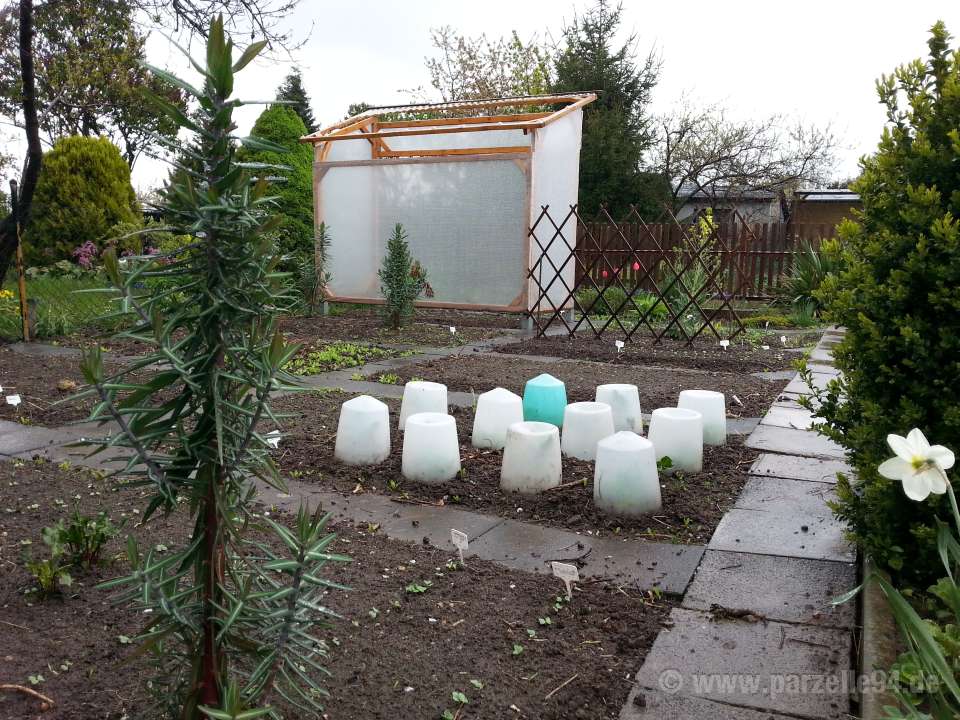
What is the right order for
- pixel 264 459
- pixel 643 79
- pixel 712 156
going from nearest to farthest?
pixel 264 459 → pixel 643 79 → pixel 712 156

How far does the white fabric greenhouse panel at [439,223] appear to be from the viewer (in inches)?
392

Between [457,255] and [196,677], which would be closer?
[196,677]

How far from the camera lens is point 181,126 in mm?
1242

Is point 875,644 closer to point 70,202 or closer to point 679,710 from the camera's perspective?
point 679,710

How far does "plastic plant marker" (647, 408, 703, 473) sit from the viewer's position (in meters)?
3.60

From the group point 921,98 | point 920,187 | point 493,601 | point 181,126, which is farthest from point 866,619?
point 181,126

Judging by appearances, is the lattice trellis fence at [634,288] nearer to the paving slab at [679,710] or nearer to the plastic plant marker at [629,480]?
the plastic plant marker at [629,480]

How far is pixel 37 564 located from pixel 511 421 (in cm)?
234

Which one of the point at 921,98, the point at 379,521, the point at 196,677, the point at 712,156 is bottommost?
the point at 379,521

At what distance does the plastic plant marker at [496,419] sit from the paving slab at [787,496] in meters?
1.24

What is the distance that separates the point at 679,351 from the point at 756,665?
6.04m

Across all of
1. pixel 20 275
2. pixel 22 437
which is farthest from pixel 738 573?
pixel 20 275

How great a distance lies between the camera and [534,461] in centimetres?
335

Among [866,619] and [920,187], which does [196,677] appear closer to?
[866,619]
